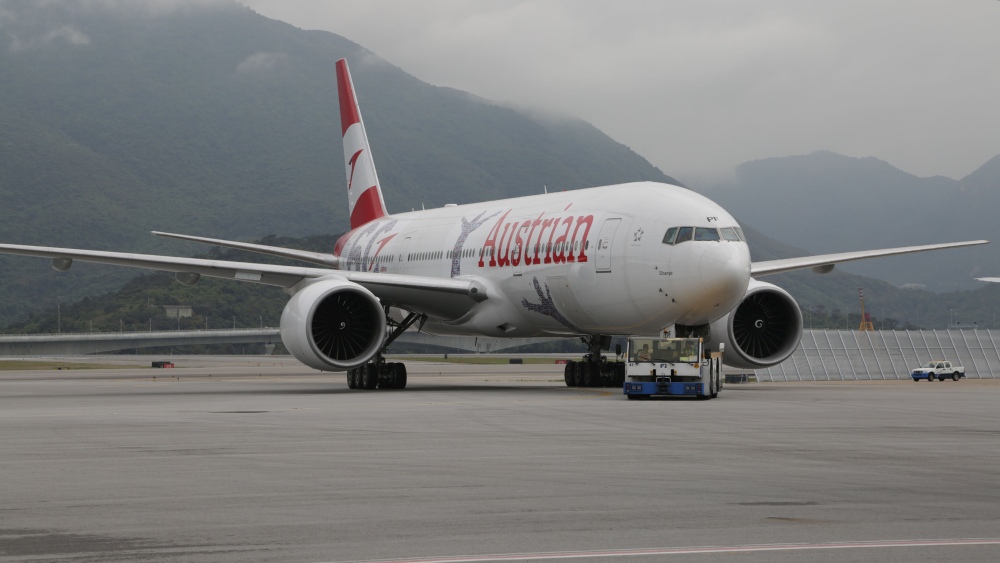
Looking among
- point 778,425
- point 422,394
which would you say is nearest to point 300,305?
point 422,394

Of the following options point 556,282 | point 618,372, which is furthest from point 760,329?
point 556,282

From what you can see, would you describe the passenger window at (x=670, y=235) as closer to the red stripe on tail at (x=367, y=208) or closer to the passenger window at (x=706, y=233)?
the passenger window at (x=706, y=233)

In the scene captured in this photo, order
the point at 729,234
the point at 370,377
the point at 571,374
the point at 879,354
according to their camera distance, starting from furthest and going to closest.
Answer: the point at 879,354
the point at 571,374
the point at 370,377
the point at 729,234

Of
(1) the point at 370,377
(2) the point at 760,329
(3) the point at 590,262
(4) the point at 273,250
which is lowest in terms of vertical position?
(1) the point at 370,377

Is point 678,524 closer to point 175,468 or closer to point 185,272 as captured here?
point 175,468

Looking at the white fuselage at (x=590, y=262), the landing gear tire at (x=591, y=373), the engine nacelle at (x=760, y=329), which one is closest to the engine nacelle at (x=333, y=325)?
the white fuselage at (x=590, y=262)

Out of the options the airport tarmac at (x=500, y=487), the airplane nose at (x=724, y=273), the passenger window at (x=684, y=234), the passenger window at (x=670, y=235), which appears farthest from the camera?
Result: the passenger window at (x=670, y=235)

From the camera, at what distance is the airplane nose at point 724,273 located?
87.8ft

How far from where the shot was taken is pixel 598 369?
3325 cm

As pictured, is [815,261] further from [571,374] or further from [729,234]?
[571,374]

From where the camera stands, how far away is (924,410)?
Result: 79.6ft

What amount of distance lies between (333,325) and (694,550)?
23.2m

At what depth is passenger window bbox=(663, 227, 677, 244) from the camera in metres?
27.4

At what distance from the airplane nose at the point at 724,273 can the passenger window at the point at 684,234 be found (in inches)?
18.9
